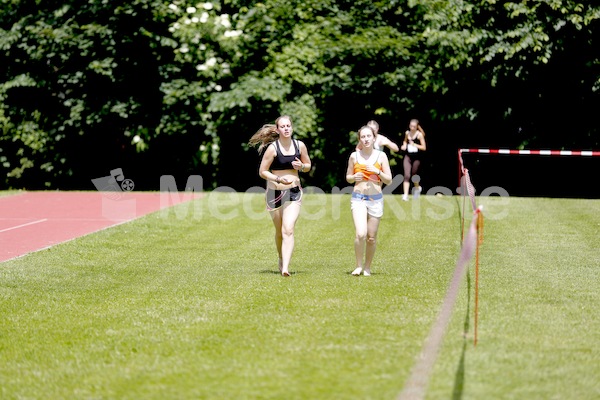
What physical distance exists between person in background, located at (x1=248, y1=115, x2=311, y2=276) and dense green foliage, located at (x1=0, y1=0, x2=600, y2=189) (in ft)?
39.5

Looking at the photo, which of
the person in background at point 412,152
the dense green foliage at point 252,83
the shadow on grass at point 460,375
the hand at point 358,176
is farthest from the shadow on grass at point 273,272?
the dense green foliage at point 252,83

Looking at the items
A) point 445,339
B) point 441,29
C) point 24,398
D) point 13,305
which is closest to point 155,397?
point 24,398

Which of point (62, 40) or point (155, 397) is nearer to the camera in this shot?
point (155, 397)

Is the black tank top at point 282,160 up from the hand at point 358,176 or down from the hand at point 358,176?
up

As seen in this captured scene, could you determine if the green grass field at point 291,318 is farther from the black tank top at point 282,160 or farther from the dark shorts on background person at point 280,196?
the black tank top at point 282,160

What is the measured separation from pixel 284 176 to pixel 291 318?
3.04 metres

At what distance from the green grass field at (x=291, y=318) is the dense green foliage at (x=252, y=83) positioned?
7.68 meters

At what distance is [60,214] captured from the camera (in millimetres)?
20844

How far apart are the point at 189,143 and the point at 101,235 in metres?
11.0

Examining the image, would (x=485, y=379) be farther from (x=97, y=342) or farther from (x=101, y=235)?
(x=101, y=235)

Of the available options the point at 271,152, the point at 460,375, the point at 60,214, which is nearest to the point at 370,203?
the point at 271,152

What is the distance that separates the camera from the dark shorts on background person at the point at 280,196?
12.1 meters

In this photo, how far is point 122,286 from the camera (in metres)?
11.8

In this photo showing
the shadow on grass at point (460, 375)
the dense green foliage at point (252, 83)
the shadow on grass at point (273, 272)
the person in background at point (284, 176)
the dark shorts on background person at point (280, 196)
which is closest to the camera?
the shadow on grass at point (460, 375)
